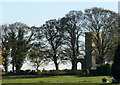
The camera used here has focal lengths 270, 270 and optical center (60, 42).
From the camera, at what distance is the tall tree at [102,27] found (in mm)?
51375

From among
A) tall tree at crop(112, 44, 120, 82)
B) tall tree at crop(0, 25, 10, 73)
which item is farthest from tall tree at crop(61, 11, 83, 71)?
tall tree at crop(112, 44, 120, 82)

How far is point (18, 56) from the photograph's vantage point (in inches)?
2179

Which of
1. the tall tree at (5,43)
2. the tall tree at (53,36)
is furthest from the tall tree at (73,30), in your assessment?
the tall tree at (5,43)

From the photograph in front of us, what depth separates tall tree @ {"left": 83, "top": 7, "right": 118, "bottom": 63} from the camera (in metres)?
51.4

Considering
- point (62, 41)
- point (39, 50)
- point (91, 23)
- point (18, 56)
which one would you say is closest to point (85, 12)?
point (91, 23)

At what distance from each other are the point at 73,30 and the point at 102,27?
18.9 ft

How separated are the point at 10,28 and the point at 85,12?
16.4 metres

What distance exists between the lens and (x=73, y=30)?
5403 centimetres

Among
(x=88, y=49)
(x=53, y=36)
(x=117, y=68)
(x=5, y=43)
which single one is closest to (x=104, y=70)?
(x=88, y=49)

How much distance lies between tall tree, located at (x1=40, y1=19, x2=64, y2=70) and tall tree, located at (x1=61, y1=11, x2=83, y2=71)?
142 centimetres

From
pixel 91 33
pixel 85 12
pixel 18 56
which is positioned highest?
pixel 85 12

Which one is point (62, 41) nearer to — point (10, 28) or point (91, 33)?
point (91, 33)

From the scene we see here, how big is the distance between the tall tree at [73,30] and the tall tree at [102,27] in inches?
65.1

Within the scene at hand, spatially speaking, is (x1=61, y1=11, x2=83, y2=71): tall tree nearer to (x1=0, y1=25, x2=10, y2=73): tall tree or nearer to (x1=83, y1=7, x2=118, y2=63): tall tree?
(x1=83, y1=7, x2=118, y2=63): tall tree
